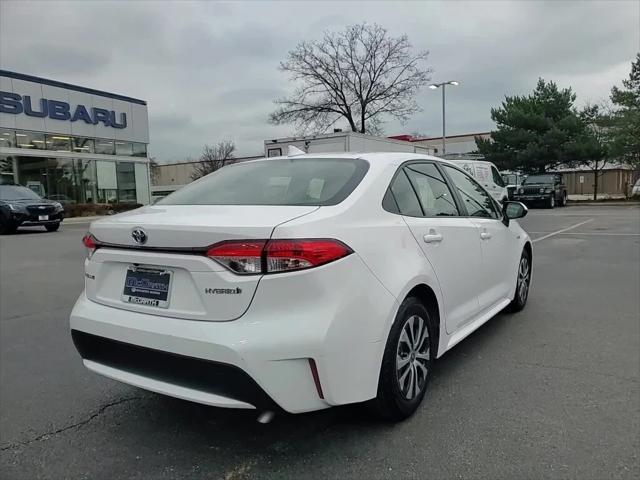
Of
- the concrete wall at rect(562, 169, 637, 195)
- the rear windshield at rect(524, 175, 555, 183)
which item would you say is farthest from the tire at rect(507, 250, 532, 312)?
the concrete wall at rect(562, 169, 637, 195)

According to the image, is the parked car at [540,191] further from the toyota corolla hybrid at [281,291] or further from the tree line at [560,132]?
the toyota corolla hybrid at [281,291]

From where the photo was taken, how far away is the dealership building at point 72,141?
26359 mm

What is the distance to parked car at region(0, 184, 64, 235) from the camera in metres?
16.3

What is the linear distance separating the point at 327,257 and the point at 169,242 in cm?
79

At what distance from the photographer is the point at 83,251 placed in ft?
37.2

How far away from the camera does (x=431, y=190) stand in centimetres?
374

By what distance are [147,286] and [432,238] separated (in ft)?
5.65

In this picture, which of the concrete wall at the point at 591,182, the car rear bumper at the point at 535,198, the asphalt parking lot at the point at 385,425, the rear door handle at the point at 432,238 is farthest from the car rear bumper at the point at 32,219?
the concrete wall at the point at 591,182

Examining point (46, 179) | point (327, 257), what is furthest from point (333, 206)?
point (46, 179)

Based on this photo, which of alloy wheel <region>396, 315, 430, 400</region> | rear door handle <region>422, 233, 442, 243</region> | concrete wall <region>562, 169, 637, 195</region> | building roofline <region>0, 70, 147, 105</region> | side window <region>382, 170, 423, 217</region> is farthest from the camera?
concrete wall <region>562, 169, 637, 195</region>

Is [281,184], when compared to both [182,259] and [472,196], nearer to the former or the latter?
[182,259]

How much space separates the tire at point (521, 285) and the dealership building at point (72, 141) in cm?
2477

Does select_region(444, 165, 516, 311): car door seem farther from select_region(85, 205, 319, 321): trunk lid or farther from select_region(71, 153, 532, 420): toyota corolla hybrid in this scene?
select_region(85, 205, 319, 321): trunk lid

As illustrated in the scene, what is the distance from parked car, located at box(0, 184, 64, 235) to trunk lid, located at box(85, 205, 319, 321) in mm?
15631
